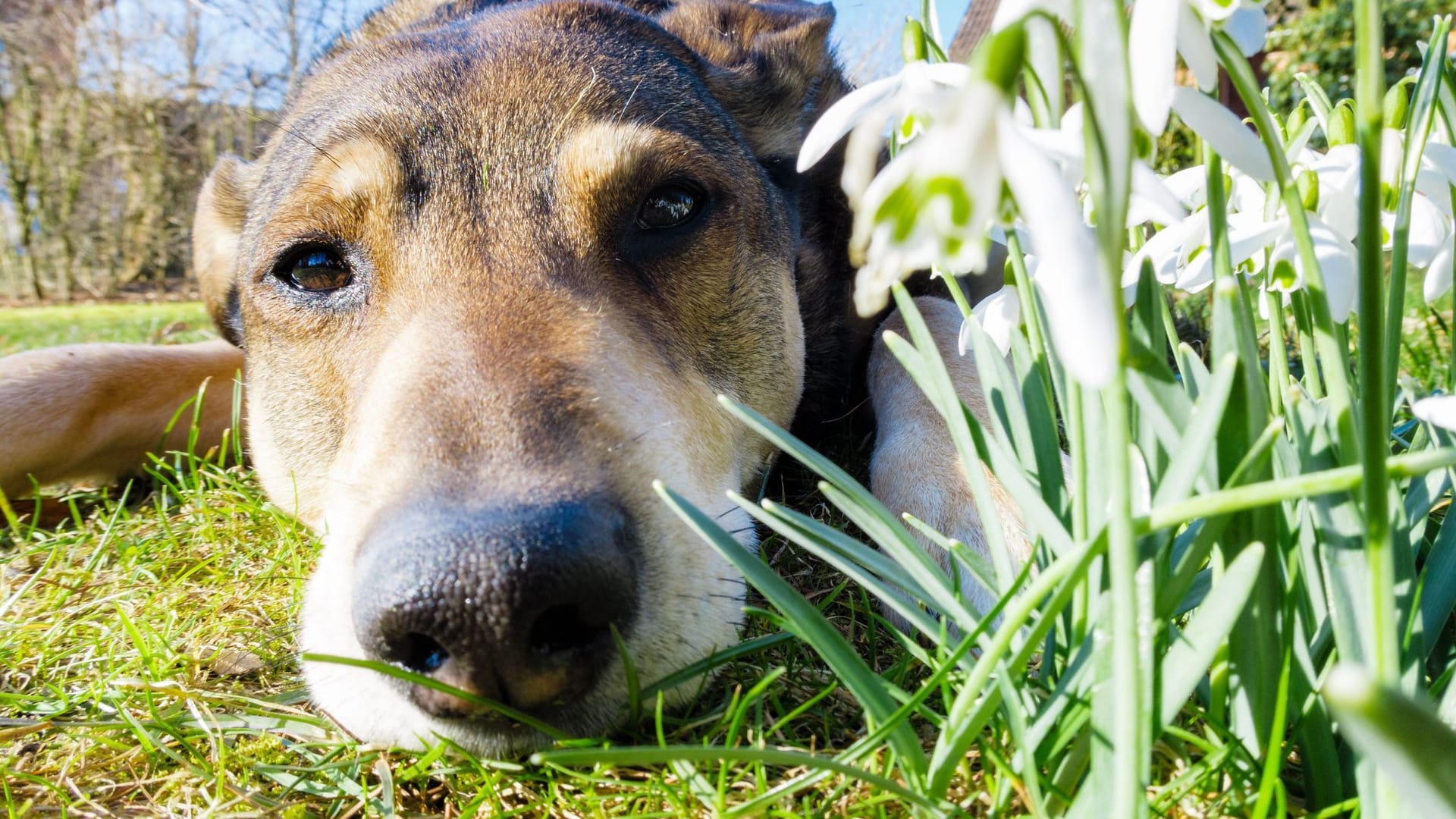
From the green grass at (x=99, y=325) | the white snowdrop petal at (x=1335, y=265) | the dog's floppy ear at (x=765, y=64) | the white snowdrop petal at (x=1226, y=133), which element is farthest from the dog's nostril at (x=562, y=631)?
the green grass at (x=99, y=325)

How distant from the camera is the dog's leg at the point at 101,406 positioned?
3201 mm

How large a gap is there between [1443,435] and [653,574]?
129 cm

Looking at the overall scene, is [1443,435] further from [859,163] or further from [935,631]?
[859,163]

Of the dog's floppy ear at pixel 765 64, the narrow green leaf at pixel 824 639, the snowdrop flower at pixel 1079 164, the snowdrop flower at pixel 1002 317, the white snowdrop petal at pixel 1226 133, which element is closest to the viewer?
the snowdrop flower at pixel 1079 164

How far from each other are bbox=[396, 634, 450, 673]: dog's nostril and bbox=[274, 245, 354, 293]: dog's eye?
52.6 inches

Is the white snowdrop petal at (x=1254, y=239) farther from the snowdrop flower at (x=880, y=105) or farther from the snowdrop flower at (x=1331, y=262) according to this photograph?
the snowdrop flower at (x=880, y=105)

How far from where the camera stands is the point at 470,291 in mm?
2014

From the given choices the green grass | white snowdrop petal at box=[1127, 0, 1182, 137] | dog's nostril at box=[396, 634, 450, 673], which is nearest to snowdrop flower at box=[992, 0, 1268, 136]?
white snowdrop petal at box=[1127, 0, 1182, 137]

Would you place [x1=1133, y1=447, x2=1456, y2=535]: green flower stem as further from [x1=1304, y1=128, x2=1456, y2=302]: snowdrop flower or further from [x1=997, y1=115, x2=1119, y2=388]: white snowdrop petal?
[x1=1304, y1=128, x2=1456, y2=302]: snowdrop flower

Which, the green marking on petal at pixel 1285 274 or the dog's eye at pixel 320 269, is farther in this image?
the dog's eye at pixel 320 269

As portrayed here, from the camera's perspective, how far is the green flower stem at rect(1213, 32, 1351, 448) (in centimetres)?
91

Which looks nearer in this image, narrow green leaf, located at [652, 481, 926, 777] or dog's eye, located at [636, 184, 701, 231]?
narrow green leaf, located at [652, 481, 926, 777]

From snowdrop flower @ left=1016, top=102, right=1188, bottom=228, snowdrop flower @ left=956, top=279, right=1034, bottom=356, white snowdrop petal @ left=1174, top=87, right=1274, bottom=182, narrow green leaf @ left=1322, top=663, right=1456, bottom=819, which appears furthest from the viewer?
snowdrop flower @ left=956, top=279, right=1034, bottom=356

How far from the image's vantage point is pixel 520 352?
1.75 metres
